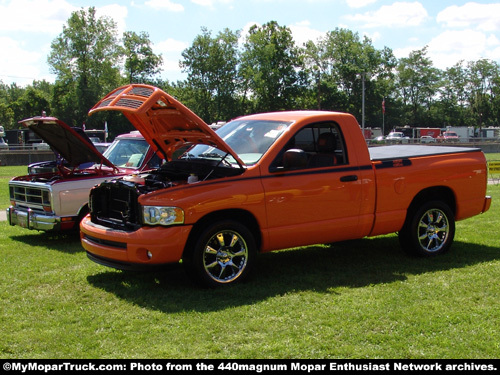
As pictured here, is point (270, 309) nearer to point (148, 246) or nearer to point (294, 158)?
point (148, 246)

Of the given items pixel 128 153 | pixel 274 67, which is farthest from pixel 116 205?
pixel 274 67

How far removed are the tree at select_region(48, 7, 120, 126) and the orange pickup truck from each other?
69.8 metres

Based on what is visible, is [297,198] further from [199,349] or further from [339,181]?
[199,349]

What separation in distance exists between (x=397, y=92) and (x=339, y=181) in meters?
112

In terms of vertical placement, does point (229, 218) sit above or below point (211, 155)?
below

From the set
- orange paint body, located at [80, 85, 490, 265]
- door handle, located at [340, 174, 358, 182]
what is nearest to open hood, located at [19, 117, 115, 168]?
orange paint body, located at [80, 85, 490, 265]

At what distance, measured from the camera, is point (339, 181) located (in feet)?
21.5

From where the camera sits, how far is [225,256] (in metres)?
5.92

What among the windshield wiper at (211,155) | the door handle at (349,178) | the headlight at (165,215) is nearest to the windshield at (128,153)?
the windshield wiper at (211,155)

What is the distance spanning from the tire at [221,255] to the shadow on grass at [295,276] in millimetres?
150

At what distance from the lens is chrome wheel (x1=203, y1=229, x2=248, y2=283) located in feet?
19.1

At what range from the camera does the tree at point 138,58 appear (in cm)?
7656

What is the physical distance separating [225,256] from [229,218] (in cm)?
43

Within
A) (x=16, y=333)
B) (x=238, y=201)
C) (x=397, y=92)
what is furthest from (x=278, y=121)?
(x=397, y=92)
